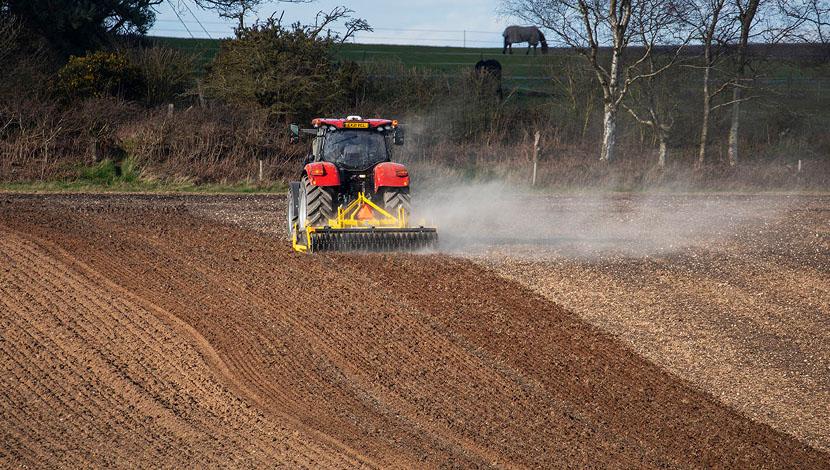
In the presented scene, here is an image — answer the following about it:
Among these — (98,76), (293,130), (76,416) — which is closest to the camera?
(76,416)

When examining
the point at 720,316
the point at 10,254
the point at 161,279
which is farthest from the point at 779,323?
the point at 10,254

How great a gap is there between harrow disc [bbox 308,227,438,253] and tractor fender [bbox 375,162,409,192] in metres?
0.65

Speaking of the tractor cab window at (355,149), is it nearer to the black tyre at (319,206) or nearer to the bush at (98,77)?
the black tyre at (319,206)

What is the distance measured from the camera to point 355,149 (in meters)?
14.5

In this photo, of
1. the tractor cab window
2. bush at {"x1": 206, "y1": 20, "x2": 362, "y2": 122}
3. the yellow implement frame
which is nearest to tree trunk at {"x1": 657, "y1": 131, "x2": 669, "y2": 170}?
bush at {"x1": 206, "y1": 20, "x2": 362, "y2": 122}

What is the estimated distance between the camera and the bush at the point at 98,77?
27.4 metres

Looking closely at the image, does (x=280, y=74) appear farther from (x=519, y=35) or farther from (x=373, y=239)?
(x=519, y=35)

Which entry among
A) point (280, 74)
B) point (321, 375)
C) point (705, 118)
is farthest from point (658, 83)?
point (321, 375)

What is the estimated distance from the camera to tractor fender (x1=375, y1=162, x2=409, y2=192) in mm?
13820

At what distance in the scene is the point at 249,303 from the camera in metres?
11.3

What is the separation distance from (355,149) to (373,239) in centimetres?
155

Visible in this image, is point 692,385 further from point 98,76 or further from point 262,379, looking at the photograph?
point 98,76

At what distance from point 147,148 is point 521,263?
12594 mm

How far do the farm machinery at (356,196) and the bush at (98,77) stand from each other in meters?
14.8
